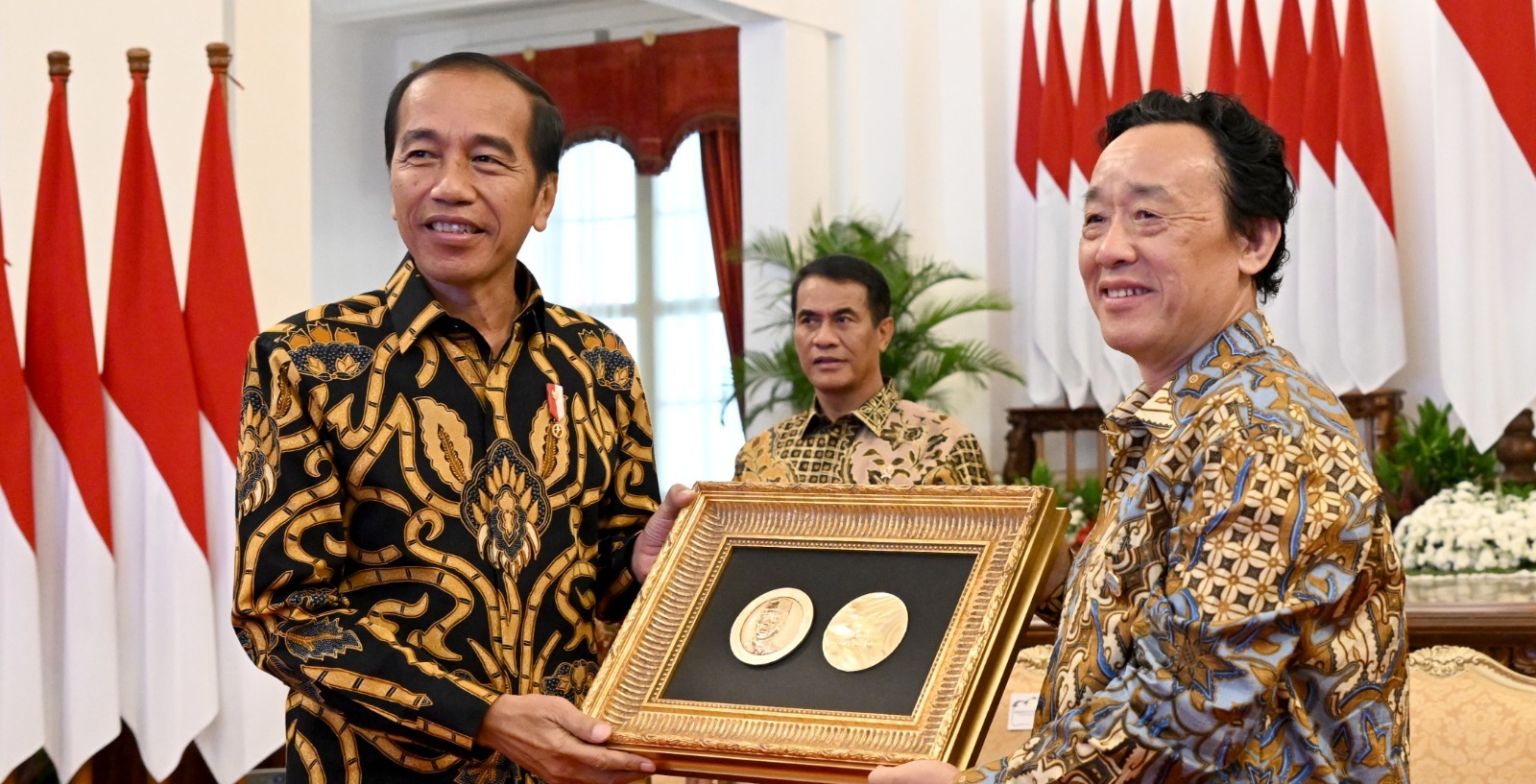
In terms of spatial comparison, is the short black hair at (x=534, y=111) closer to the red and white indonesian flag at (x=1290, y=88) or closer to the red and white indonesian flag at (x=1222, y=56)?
the red and white indonesian flag at (x=1290, y=88)

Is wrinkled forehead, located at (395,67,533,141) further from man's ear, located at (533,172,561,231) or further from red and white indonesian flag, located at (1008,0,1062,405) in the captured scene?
red and white indonesian flag, located at (1008,0,1062,405)

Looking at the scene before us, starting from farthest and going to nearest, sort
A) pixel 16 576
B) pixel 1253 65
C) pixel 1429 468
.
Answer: pixel 1253 65
pixel 1429 468
pixel 16 576

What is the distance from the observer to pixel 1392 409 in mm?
7582

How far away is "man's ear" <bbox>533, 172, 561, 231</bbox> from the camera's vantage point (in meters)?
2.29

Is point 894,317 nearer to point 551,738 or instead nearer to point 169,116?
point 169,116

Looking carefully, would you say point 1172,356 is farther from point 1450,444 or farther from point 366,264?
point 366,264

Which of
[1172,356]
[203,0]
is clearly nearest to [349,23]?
[203,0]

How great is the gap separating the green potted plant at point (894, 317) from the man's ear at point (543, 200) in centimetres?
525

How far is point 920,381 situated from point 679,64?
3704mm

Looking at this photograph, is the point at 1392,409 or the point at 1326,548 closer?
the point at 1326,548

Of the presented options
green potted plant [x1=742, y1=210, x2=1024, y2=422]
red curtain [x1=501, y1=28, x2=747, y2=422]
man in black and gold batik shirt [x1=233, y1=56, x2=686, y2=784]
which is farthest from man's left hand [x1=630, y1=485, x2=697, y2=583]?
red curtain [x1=501, y1=28, x2=747, y2=422]

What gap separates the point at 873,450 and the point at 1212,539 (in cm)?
296

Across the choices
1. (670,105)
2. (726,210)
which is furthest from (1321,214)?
(670,105)

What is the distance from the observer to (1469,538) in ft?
18.8
